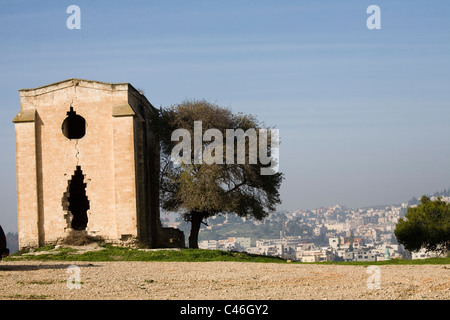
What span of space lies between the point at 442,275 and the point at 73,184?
20486mm

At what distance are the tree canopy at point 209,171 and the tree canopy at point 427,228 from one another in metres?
7.81

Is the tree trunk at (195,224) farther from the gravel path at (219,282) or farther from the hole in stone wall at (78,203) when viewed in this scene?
the gravel path at (219,282)

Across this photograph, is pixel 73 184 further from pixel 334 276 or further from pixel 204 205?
pixel 334 276

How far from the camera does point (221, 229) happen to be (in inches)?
6693

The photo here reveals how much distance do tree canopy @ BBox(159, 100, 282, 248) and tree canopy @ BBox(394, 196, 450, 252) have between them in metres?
7.81

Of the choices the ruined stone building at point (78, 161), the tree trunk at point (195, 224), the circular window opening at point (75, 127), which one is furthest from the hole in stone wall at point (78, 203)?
the tree trunk at point (195, 224)

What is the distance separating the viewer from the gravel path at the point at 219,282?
13773 mm

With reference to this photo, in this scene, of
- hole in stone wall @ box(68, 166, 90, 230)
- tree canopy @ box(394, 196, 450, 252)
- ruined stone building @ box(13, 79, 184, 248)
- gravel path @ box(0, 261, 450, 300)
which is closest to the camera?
gravel path @ box(0, 261, 450, 300)

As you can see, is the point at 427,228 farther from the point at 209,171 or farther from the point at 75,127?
the point at 75,127

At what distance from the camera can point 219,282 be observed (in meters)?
16.4

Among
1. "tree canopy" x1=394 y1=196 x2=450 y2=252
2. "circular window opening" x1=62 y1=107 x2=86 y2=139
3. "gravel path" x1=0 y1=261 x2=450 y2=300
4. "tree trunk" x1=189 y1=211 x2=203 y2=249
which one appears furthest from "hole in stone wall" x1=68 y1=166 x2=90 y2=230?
"tree canopy" x1=394 y1=196 x2=450 y2=252

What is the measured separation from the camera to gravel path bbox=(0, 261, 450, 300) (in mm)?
13773

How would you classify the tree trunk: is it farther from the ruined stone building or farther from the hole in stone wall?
the hole in stone wall

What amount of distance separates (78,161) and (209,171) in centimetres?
660
